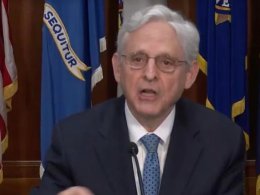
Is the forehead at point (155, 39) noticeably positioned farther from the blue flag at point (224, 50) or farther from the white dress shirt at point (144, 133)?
the blue flag at point (224, 50)

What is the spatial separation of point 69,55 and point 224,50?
97cm

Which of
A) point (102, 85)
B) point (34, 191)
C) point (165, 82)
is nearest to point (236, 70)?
point (102, 85)

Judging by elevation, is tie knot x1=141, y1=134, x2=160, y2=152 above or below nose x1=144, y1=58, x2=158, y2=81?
below

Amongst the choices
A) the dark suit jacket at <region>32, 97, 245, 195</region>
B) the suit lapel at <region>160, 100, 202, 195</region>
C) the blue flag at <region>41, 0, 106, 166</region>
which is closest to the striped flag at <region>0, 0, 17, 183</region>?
the blue flag at <region>41, 0, 106, 166</region>

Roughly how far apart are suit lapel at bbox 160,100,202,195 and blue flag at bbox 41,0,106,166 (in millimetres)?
1603

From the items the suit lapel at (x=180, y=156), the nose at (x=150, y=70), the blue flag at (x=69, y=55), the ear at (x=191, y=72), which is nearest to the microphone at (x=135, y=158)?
the suit lapel at (x=180, y=156)

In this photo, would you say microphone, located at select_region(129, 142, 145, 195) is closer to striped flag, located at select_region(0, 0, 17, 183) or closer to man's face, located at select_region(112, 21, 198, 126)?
man's face, located at select_region(112, 21, 198, 126)

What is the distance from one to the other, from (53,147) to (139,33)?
453mm

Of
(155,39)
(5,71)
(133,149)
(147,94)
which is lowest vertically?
(5,71)

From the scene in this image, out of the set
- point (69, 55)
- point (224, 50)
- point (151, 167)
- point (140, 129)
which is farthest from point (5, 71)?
point (151, 167)

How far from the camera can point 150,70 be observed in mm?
1683

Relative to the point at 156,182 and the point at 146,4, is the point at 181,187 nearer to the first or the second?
the point at 156,182

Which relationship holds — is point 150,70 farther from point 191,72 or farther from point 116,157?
point 116,157

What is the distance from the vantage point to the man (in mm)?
1690
